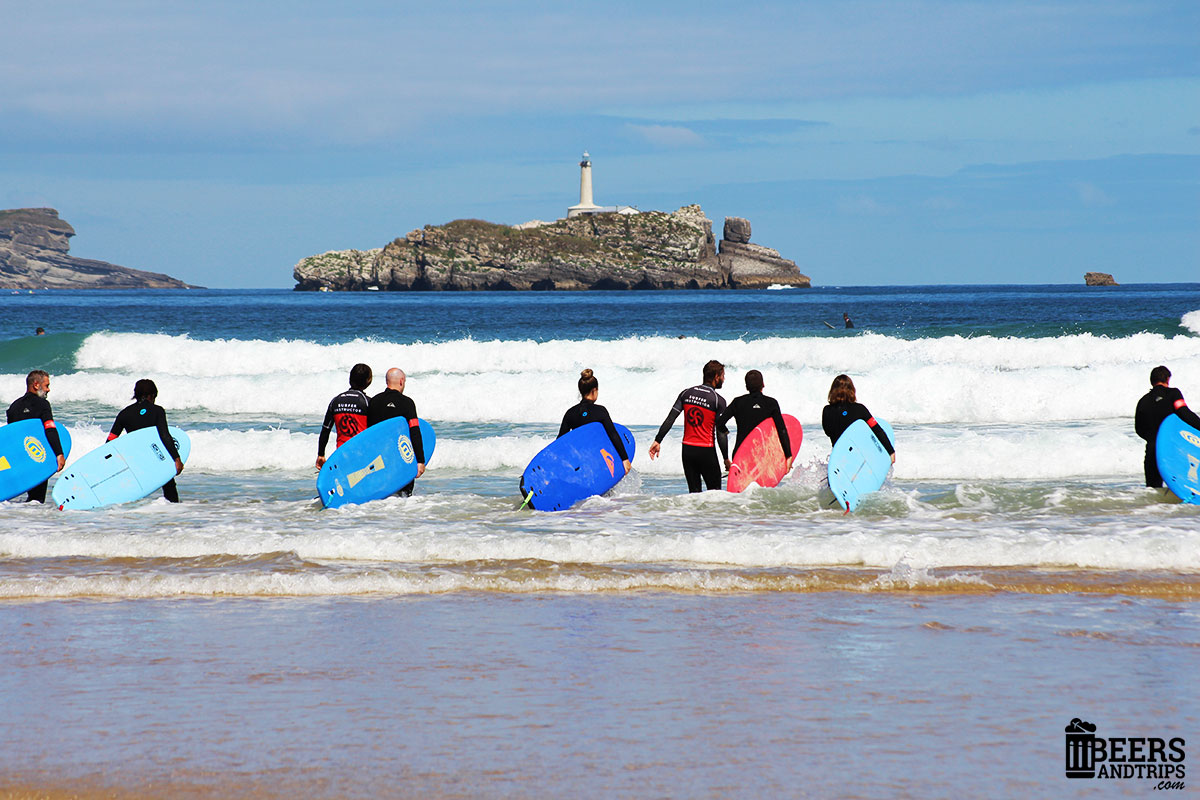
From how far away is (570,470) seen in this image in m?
9.09

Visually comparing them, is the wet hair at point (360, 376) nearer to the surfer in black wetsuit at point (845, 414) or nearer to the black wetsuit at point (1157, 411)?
the surfer in black wetsuit at point (845, 414)

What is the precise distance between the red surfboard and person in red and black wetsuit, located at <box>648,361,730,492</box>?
0.13m

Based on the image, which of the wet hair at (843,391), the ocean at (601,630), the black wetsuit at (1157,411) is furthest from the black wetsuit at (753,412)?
the black wetsuit at (1157,411)

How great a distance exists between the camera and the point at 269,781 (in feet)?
12.6

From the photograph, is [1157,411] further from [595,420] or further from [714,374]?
[595,420]

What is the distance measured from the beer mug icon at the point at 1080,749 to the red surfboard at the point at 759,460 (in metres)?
5.09

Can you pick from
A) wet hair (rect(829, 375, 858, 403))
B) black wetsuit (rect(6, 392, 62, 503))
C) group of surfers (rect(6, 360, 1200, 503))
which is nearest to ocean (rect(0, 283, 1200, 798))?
group of surfers (rect(6, 360, 1200, 503))

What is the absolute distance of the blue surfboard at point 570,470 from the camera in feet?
29.8

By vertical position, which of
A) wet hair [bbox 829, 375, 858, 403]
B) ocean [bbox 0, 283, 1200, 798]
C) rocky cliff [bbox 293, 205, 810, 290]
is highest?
rocky cliff [bbox 293, 205, 810, 290]

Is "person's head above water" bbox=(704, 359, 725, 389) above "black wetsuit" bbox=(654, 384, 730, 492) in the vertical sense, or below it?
above

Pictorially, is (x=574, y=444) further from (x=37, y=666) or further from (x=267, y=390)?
(x=267, y=390)

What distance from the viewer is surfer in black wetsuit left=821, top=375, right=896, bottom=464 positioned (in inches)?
345

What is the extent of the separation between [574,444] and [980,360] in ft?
66.7

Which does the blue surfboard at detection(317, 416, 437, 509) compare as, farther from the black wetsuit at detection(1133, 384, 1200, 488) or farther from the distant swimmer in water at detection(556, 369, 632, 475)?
the black wetsuit at detection(1133, 384, 1200, 488)
